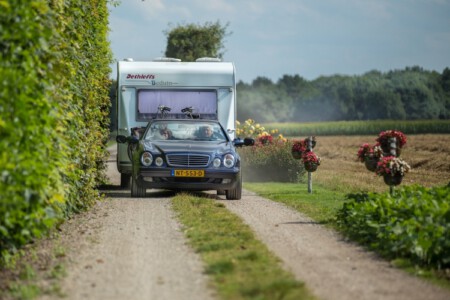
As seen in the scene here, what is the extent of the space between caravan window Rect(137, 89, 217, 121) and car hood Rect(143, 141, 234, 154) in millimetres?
2800

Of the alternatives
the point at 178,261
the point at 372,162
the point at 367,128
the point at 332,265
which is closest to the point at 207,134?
the point at 372,162

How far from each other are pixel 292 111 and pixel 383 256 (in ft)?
499

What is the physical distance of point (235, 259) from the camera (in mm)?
9562

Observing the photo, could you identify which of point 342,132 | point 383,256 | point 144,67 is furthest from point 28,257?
point 342,132

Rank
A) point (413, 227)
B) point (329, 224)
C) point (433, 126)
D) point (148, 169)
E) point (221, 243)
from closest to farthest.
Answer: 1. point (413, 227)
2. point (221, 243)
3. point (329, 224)
4. point (148, 169)
5. point (433, 126)

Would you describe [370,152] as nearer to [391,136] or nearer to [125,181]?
[391,136]

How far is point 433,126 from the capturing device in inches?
3059

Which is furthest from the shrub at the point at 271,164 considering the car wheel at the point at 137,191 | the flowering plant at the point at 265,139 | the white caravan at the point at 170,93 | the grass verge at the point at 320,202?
the car wheel at the point at 137,191

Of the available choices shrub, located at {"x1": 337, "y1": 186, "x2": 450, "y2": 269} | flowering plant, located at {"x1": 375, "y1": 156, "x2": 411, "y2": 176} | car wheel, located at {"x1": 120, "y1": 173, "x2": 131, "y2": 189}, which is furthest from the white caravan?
shrub, located at {"x1": 337, "y1": 186, "x2": 450, "y2": 269}

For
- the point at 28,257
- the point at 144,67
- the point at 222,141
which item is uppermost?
the point at 144,67

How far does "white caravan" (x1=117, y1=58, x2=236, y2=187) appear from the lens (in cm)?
2105

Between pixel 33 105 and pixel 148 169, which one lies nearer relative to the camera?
pixel 33 105

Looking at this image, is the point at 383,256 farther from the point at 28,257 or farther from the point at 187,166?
the point at 187,166

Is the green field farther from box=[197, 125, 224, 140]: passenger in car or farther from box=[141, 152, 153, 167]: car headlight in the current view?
box=[141, 152, 153, 167]: car headlight
